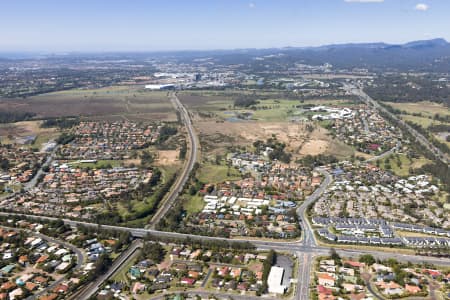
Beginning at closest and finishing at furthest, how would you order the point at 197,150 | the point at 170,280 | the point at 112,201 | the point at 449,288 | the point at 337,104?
1. the point at 449,288
2. the point at 170,280
3. the point at 112,201
4. the point at 197,150
5. the point at 337,104

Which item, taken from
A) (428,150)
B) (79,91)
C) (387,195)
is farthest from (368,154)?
(79,91)

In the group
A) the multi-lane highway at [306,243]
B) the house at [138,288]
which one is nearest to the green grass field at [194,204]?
the multi-lane highway at [306,243]

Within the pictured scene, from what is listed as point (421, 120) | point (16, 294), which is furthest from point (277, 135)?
point (16, 294)

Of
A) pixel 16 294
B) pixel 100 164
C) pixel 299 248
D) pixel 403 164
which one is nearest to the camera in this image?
pixel 16 294

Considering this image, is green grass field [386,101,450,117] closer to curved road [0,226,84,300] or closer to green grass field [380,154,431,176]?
green grass field [380,154,431,176]

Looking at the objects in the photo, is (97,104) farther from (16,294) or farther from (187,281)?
(187,281)

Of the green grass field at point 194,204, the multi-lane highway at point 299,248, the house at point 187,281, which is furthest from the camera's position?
the green grass field at point 194,204

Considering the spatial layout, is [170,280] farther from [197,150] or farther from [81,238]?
[197,150]

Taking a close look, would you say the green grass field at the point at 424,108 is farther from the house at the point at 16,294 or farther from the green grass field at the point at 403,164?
the house at the point at 16,294
